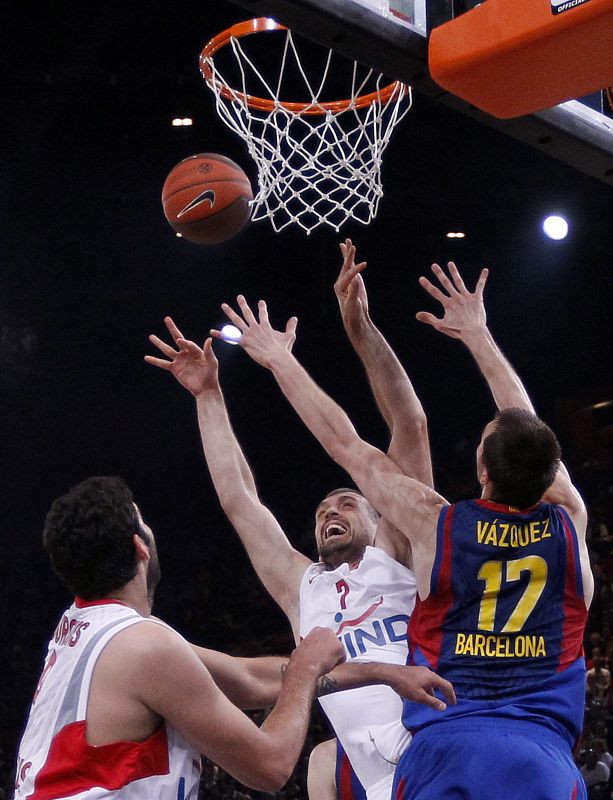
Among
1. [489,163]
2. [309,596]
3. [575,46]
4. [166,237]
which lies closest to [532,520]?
[309,596]

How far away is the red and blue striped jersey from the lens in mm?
2709

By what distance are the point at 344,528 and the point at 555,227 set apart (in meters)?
7.65

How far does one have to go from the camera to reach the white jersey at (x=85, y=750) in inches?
82.6

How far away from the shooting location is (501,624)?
2736 mm

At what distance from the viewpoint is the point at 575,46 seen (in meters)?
2.89

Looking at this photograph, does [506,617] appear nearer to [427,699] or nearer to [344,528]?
[427,699]

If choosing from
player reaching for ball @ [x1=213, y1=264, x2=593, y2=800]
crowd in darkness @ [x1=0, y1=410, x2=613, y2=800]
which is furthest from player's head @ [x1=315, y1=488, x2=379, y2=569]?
crowd in darkness @ [x1=0, y1=410, x2=613, y2=800]

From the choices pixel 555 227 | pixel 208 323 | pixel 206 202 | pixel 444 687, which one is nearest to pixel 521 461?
pixel 444 687

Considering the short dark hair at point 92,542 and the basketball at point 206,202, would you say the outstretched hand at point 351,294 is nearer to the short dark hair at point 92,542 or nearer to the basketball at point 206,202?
the basketball at point 206,202

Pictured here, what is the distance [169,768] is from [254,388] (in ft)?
36.4

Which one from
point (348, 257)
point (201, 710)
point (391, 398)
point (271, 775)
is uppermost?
point (348, 257)

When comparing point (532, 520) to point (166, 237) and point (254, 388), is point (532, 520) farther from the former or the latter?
point (254, 388)

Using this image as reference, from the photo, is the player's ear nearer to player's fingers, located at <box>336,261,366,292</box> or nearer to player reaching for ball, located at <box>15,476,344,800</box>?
player reaching for ball, located at <box>15,476,344,800</box>

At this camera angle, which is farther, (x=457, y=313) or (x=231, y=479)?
(x=231, y=479)
